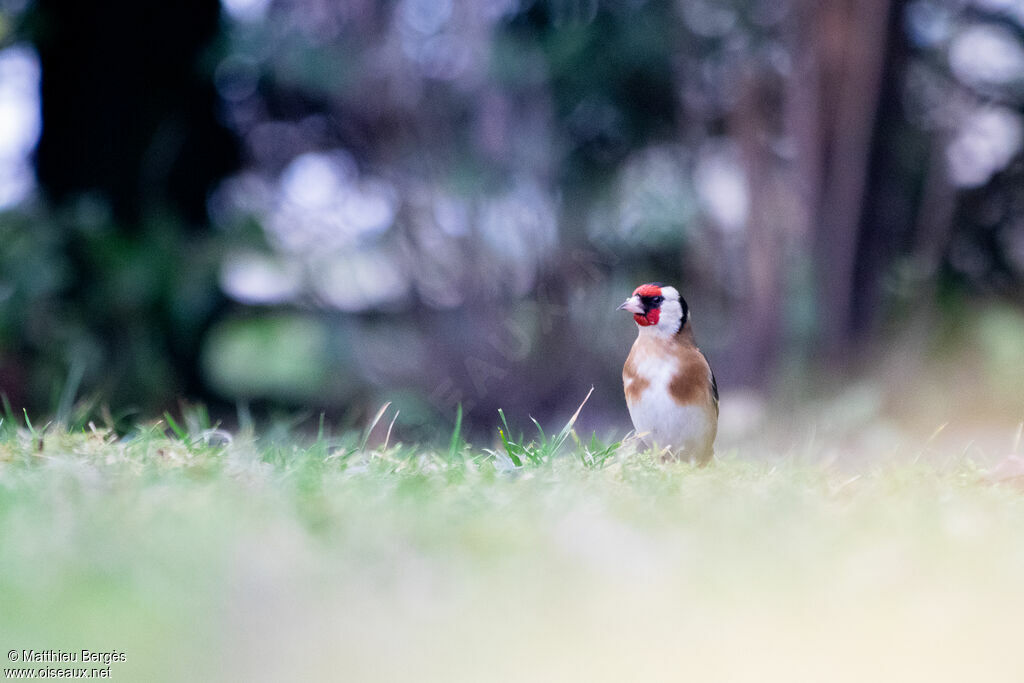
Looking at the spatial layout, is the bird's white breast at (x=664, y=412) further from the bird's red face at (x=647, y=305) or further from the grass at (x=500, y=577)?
the grass at (x=500, y=577)

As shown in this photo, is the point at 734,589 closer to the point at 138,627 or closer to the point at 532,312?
the point at 138,627

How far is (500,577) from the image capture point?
1.52m

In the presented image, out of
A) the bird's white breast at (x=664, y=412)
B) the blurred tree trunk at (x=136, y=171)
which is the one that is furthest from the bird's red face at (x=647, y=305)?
the blurred tree trunk at (x=136, y=171)

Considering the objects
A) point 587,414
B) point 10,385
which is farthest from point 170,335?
point 587,414

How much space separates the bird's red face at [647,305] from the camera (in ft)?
11.3

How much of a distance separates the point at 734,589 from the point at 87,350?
6.83m

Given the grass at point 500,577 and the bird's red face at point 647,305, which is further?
the bird's red face at point 647,305

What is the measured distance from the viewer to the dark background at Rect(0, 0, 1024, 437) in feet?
23.4

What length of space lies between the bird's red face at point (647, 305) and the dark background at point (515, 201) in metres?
3.67

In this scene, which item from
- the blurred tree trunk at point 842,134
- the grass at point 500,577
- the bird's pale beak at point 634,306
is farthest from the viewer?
the blurred tree trunk at point 842,134

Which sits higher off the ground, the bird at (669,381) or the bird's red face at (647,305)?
the bird's red face at (647,305)

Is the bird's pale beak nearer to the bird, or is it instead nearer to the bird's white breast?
the bird

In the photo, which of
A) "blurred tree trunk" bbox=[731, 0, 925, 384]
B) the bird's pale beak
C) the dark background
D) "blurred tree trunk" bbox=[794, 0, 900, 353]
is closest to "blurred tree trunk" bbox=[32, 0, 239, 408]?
the dark background

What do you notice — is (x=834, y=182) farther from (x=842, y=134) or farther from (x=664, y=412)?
(x=664, y=412)
